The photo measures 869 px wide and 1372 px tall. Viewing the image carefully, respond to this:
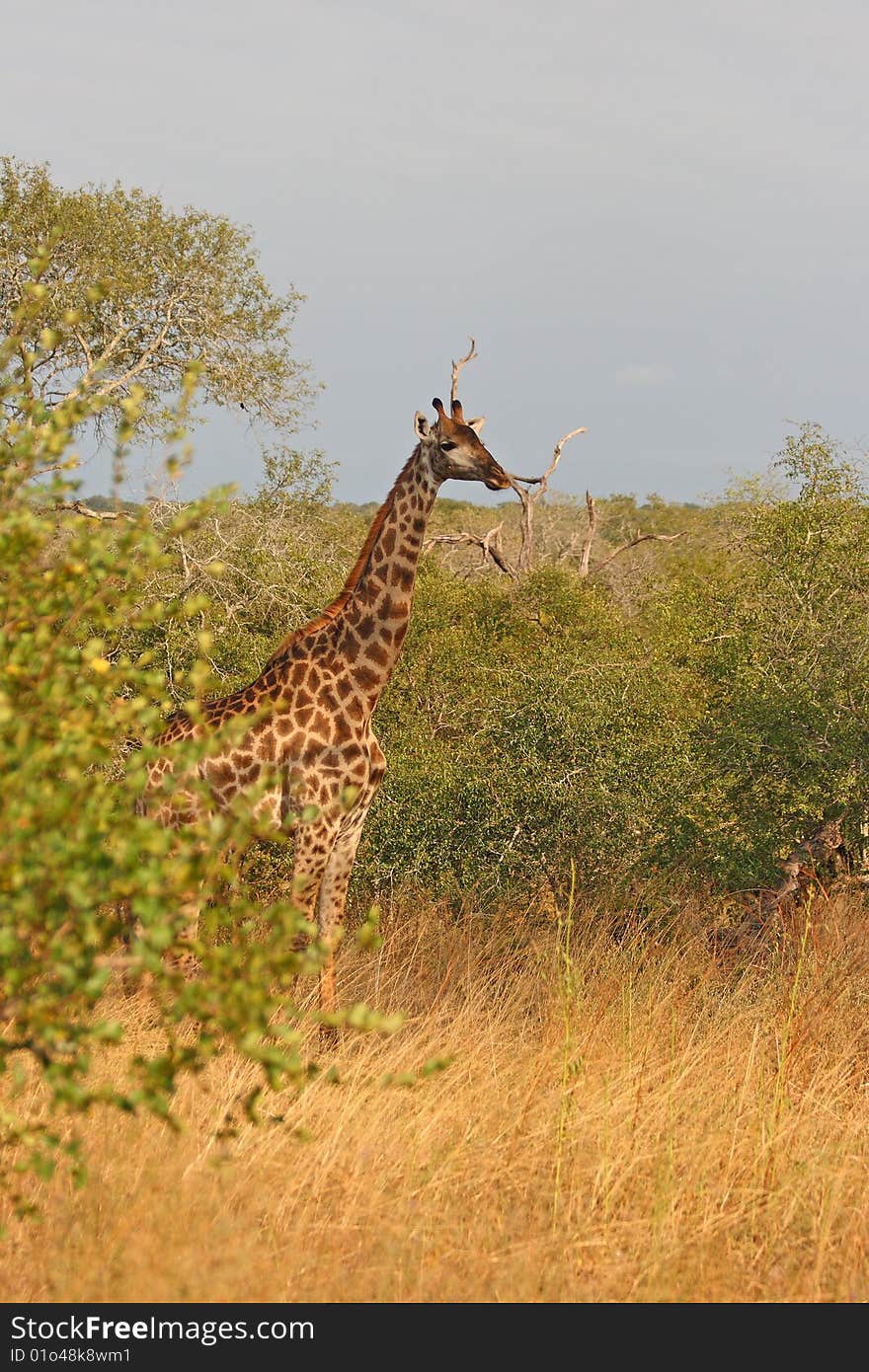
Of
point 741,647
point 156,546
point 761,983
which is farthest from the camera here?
point 741,647

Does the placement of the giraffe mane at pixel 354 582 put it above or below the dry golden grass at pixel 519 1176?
above

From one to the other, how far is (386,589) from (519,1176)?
4124mm

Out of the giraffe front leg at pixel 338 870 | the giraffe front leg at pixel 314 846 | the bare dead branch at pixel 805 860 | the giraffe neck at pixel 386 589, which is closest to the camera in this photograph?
the giraffe front leg at pixel 314 846

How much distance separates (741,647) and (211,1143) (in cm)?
616

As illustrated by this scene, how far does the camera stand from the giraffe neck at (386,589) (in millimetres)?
8523

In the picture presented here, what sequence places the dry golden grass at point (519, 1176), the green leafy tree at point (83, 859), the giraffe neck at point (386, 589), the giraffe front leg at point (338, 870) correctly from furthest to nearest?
1. the giraffe neck at point (386, 589)
2. the giraffe front leg at point (338, 870)
3. the dry golden grass at point (519, 1176)
4. the green leafy tree at point (83, 859)

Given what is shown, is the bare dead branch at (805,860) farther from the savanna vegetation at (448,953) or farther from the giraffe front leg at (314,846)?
the giraffe front leg at (314,846)

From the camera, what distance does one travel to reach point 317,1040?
7699 mm

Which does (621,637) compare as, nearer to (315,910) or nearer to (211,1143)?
(315,910)

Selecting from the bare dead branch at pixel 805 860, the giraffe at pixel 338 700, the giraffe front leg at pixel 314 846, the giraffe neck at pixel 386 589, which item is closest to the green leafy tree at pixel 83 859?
the giraffe at pixel 338 700

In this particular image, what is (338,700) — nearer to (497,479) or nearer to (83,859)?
(497,479)

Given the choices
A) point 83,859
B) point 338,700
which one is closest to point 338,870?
point 338,700

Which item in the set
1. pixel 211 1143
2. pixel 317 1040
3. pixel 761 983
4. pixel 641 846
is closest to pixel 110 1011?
pixel 317 1040

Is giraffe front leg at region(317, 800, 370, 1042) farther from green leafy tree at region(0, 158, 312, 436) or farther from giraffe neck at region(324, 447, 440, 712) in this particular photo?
green leafy tree at region(0, 158, 312, 436)
